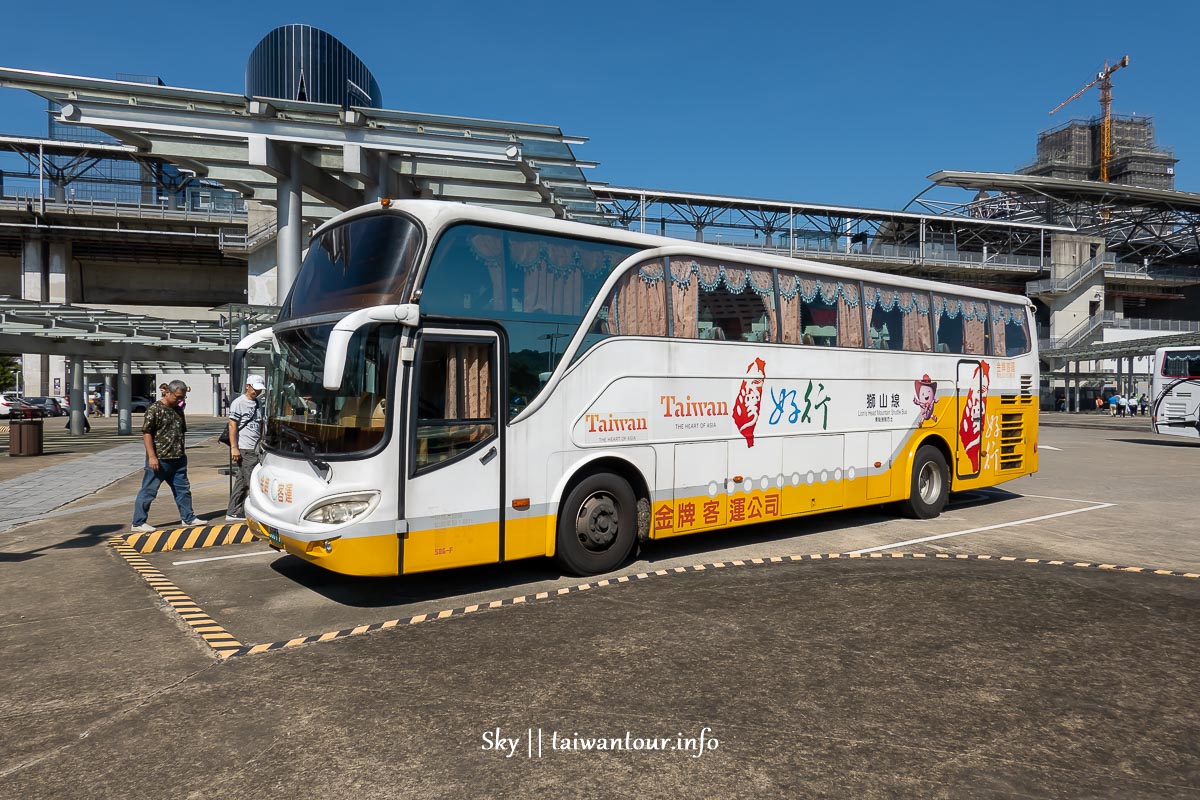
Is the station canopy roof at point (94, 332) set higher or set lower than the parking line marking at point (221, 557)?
higher

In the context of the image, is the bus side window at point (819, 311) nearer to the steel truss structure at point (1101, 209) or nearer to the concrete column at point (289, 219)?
the concrete column at point (289, 219)

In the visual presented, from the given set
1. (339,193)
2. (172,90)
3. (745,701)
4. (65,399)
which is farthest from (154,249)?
(745,701)

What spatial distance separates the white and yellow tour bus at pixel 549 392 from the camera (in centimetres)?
644

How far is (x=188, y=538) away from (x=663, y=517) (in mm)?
5593

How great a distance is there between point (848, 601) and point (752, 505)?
245 centimetres

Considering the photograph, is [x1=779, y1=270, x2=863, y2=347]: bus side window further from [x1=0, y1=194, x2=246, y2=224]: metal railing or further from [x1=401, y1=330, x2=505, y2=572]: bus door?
[x1=0, y1=194, x2=246, y2=224]: metal railing

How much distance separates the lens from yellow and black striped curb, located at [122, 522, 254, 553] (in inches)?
359

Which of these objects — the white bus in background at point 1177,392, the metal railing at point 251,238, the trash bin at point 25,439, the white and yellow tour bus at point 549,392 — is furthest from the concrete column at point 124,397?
the white bus in background at point 1177,392

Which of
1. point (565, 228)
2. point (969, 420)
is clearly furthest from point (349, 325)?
point (969, 420)

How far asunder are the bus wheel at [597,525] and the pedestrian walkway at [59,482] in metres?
7.97

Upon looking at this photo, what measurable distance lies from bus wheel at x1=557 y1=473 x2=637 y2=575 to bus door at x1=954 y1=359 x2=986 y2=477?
6392 millimetres

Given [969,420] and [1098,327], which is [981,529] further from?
[1098,327]

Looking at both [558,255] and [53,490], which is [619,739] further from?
[53,490]

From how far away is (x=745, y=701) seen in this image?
4645 millimetres
